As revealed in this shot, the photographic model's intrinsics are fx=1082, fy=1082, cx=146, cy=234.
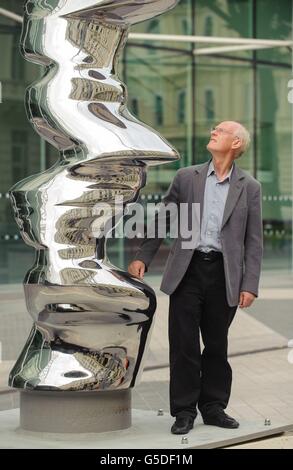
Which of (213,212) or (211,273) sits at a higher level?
(213,212)

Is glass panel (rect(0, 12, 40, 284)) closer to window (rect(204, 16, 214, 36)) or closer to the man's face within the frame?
window (rect(204, 16, 214, 36))

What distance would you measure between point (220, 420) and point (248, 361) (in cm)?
366

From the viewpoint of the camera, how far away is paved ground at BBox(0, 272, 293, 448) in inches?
303

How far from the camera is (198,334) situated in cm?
650

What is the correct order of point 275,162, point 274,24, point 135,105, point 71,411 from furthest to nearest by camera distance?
point 275,162 → point 274,24 → point 135,105 → point 71,411

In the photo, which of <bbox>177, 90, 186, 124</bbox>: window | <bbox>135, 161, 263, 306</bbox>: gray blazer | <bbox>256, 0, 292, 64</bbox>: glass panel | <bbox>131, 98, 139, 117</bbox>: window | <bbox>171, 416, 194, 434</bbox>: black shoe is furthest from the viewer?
<bbox>256, 0, 292, 64</bbox>: glass panel

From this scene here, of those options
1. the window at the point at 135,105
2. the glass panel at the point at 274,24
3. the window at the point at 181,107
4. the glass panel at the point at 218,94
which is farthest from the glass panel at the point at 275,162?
the window at the point at 135,105

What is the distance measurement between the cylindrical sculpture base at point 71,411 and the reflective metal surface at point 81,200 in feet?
0.31

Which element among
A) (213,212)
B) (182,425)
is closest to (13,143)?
(213,212)

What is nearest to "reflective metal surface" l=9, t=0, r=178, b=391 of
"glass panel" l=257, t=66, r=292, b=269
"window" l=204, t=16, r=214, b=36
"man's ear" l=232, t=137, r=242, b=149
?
"man's ear" l=232, t=137, r=242, b=149

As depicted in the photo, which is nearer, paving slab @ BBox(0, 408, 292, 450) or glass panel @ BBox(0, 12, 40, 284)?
paving slab @ BBox(0, 408, 292, 450)

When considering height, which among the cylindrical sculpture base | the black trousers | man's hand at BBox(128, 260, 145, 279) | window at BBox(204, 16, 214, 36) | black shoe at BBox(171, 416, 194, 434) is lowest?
black shoe at BBox(171, 416, 194, 434)

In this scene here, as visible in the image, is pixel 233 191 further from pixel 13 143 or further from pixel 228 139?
pixel 13 143

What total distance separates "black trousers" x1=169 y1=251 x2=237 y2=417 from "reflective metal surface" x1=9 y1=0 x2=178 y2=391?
0.79 feet
